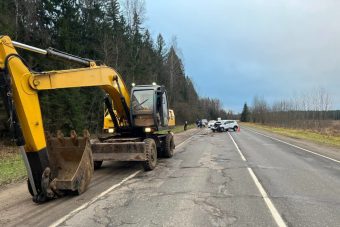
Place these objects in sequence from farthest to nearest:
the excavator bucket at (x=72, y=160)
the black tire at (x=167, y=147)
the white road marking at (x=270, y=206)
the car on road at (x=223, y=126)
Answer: the car on road at (x=223, y=126) < the black tire at (x=167, y=147) < the excavator bucket at (x=72, y=160) < the white road marking at (x=270, y=206)

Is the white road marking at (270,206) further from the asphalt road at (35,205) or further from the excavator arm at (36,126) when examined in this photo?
the excavator arm at (36,126)

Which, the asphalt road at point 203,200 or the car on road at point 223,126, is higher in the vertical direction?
the car on road at point 223,126

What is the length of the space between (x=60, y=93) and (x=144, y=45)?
35.7 metres

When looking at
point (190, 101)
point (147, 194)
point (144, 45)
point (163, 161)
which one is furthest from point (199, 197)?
point (190, 101)

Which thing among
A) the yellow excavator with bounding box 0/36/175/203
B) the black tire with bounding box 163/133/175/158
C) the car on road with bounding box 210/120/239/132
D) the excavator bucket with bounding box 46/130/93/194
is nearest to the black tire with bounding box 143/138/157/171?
the yellow excavator with bounding box 0/36/175/203

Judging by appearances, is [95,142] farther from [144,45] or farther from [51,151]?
[144,45]

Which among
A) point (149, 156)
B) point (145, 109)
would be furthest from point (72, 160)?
point (145, 109)

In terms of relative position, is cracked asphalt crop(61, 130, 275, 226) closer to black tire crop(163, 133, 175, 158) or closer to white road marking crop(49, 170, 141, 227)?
white road marking crop(49, 170, 141, 227)

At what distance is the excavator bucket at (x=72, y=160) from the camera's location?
9617 mm

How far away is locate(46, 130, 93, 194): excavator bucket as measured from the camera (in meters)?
9.62

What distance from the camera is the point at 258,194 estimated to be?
31.5 feet

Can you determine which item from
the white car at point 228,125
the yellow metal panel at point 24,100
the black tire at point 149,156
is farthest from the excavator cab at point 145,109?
the white car at point 228,125

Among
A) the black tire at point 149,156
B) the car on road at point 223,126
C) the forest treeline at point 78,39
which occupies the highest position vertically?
the forest treeline at point 78,39

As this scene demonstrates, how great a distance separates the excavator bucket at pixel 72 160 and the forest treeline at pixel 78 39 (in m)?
17.5
